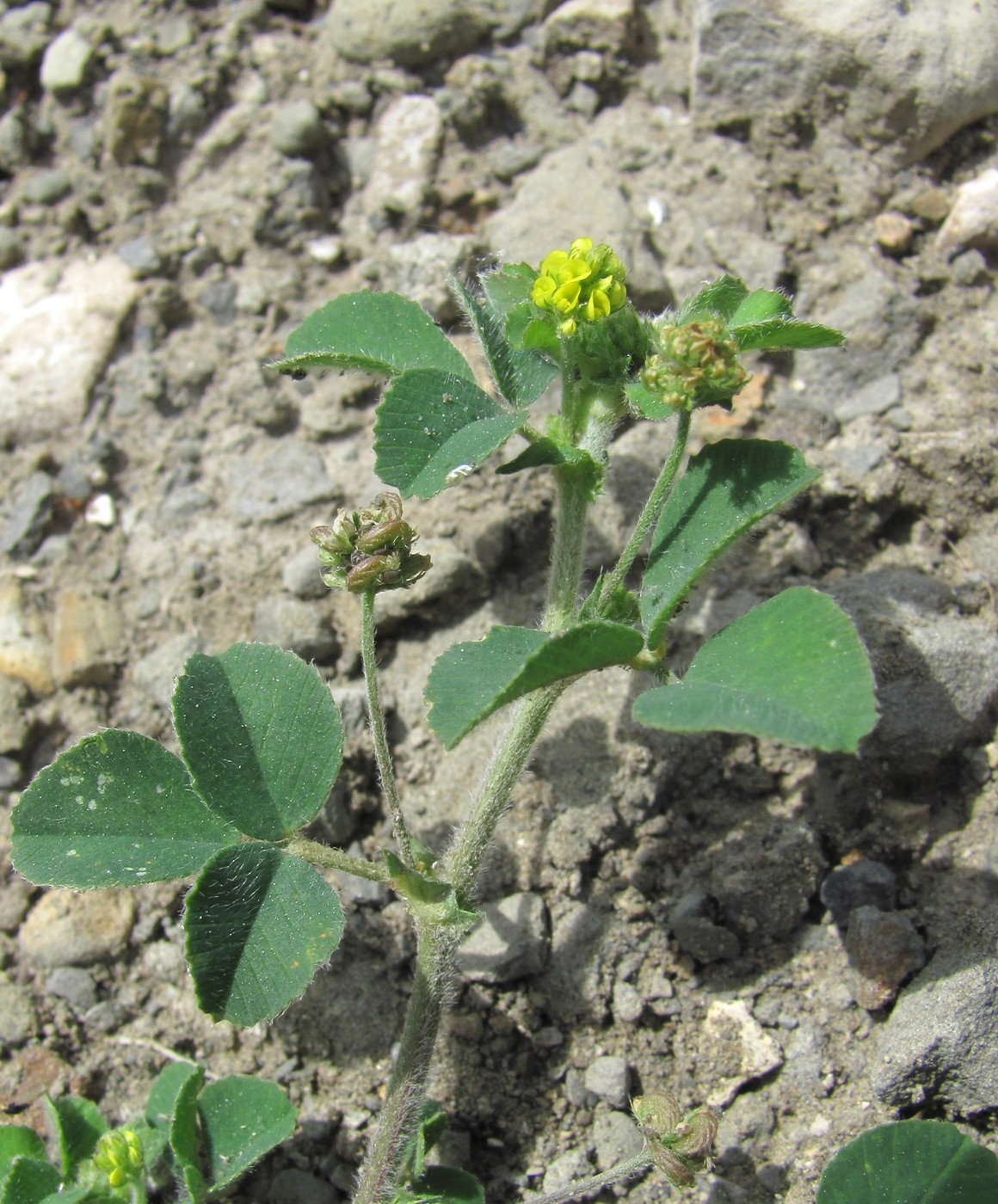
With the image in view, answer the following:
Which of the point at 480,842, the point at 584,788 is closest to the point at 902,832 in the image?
the point at 584,788

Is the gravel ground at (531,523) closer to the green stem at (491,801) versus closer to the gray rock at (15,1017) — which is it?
the gray rock at (15,1017)

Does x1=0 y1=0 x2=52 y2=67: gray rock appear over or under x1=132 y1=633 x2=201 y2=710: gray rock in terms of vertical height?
over

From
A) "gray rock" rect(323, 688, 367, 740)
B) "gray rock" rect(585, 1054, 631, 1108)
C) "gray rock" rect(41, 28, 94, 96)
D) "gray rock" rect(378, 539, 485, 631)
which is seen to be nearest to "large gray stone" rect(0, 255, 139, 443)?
"gray rock" rect(41, 28, 94, 96)

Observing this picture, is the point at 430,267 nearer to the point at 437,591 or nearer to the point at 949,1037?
the point at 437,591

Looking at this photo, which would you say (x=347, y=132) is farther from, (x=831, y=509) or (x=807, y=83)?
(x=831, y=509)

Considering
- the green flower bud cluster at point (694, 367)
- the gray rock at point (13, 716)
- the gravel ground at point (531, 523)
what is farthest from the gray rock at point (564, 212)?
the gray rock at point (13, 716)

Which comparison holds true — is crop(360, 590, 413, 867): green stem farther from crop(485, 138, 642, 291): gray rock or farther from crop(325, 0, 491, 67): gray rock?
crop(325, 0, 491, 67): gray rock

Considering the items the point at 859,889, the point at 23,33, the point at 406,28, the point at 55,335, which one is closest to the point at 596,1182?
the point at 859,889
